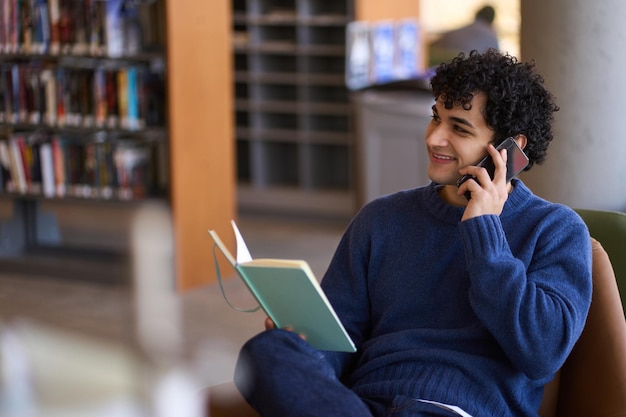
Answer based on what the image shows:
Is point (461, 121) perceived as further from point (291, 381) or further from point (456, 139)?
point (291, 381)

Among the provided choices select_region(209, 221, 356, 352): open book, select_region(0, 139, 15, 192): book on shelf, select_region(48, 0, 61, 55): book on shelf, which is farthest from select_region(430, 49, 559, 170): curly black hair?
select_region(0, 139, 15, 192): book on shelf

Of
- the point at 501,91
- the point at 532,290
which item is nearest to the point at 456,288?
the point at 532,290

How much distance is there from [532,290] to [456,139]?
359 millimetres

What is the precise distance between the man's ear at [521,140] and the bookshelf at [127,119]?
3.33m

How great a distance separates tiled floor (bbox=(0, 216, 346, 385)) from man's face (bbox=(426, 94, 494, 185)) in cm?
203

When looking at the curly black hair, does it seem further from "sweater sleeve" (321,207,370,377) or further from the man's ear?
"sweater sleeve" (321,207,370,377)

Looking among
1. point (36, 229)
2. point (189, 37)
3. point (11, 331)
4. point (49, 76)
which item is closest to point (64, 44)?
point (49, 76)

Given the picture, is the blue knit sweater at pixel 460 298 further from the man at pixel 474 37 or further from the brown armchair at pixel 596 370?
the man at pixel 474 37

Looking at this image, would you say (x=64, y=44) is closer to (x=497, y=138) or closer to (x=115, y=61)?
(x=115, y=61)

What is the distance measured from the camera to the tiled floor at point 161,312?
446 centimetres

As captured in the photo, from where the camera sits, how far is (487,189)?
2.03m

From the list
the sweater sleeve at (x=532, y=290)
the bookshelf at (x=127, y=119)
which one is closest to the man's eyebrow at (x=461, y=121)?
the sweater sleeve at (x=532, y=290)

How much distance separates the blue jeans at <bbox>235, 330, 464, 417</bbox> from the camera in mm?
1863

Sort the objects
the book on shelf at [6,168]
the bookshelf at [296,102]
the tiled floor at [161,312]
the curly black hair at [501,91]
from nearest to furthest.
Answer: the curly black hair at [501,91], the tiled floor at [161,312], the book on shelf at [6,168], the bookshelf at [296,102]
